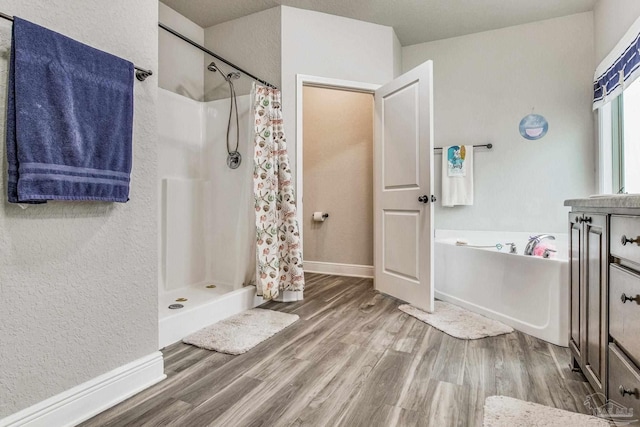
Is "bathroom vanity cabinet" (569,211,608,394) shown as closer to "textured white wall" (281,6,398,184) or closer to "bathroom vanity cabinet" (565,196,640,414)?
"bathroom vanity cabinet" (565,196,640,414)

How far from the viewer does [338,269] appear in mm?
3955

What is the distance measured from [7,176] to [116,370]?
87 cm

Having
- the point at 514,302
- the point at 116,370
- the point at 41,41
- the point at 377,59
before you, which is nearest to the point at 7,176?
the point at 41,41

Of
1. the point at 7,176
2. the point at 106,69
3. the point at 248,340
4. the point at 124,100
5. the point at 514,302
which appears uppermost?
the point at 106,69

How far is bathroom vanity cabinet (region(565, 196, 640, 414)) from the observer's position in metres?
1.02

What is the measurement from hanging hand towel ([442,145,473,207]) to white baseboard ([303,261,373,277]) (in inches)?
44.6

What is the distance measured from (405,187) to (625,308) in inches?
72.5

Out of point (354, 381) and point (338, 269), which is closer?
point (354, 381)

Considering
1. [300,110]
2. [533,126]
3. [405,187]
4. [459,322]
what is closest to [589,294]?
[459,322]

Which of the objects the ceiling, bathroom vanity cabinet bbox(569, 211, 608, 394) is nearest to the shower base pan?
bathroom vanity cabinet bbox(569, 211, 608, 394)

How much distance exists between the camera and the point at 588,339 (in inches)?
55.8

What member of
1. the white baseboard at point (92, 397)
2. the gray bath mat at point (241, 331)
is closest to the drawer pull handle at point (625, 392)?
the gray bath mat at point (241, 331)

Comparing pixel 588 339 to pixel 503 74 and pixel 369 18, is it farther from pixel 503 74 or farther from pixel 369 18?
pixel 369 18

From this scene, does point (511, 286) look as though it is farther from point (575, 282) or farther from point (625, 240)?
point (625, 240)
